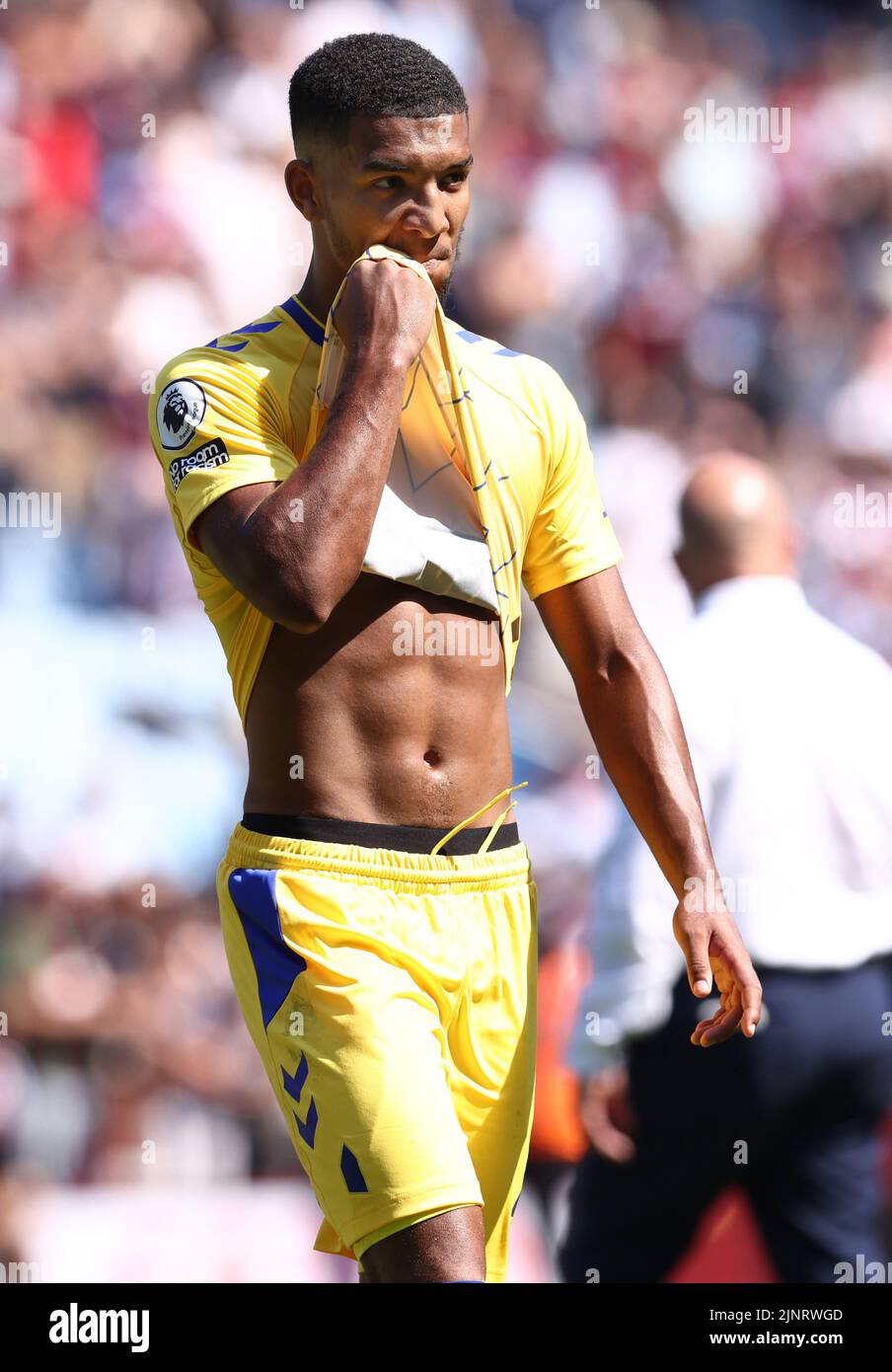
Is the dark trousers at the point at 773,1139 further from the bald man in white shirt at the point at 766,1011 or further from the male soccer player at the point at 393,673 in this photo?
the male soccer player at the point at 393,673

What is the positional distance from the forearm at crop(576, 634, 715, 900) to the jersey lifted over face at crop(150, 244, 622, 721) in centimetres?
17

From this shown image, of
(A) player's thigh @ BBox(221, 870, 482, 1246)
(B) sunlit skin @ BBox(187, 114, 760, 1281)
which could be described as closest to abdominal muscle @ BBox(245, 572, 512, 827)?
(B) sunlit skin @ BBox(187, 114, 760, 1281)

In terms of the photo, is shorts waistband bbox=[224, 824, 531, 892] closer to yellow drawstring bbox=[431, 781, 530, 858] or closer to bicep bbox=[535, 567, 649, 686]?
yellow drawstring bbox=[431, 781, 530, 858]

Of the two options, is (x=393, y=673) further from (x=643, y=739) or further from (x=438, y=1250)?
(x=438, y=1250)

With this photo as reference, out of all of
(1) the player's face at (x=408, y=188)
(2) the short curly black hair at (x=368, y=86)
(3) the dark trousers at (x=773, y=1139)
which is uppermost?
(2) the short curly black hair at (x=368, y=86)

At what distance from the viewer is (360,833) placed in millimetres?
2402

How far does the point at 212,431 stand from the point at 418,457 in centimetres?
32

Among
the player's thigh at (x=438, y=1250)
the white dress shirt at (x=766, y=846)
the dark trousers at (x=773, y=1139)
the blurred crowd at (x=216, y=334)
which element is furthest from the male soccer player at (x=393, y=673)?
the blurred crowd at (x=216, y=334)

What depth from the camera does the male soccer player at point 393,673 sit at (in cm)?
226

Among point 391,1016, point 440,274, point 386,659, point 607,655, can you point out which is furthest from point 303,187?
point 391,1016

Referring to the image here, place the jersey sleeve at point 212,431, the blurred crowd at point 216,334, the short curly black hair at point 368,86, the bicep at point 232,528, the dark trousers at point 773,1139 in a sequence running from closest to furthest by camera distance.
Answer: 1. the bicep at point 232,528
2. the jersey sleeve at point 212,431
3. the short curly black hair at point 368,86
4. the dark trousers at point 773,1139
5. the blurred crowd at point 216,334

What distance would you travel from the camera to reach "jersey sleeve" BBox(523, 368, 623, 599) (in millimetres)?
2695
